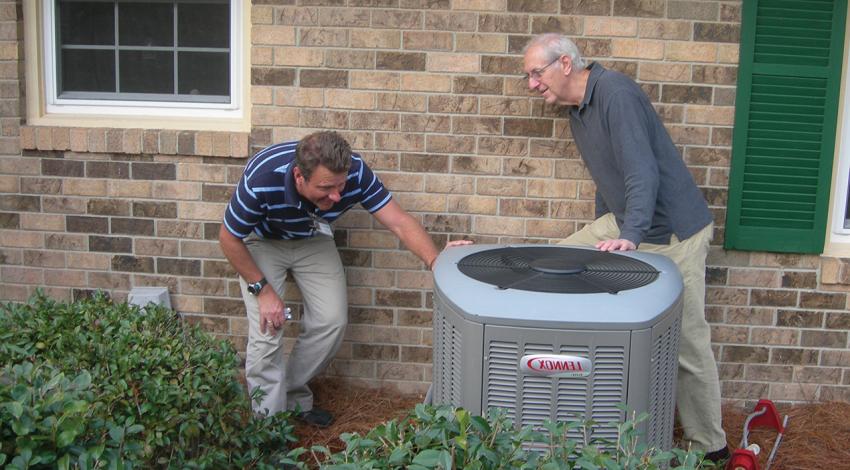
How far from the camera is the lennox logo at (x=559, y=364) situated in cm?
266

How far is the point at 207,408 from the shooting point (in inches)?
124

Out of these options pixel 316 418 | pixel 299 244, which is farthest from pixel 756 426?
pixel 299 244

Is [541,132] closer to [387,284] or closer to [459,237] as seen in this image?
[459,237]

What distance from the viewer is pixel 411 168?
4500 mm

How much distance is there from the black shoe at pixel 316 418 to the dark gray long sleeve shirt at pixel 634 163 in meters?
1.75

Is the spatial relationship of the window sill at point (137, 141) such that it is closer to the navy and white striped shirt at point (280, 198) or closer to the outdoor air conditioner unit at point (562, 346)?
the navy and white striped shirt at point (280, 198)

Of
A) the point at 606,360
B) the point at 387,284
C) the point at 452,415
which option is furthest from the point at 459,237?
the point at 452,415

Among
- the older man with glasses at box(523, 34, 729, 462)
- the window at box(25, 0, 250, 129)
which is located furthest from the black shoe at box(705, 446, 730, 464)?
the window at box(25, 0, 250, 129)

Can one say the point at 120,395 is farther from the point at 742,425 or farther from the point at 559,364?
the point at 742,425

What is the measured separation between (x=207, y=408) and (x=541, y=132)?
2212mm

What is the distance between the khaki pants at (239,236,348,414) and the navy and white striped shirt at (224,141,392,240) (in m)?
0.15

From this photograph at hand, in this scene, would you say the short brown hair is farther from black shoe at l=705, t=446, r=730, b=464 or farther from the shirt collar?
black shoe at l=705, t=446, r=730, b=464

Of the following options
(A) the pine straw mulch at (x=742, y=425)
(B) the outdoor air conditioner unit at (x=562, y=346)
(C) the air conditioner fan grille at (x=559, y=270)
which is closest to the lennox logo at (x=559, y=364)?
(B) the outdoor air conditioner unit at (x=562, y=346)

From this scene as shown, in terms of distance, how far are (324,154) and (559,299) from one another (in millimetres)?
1248
